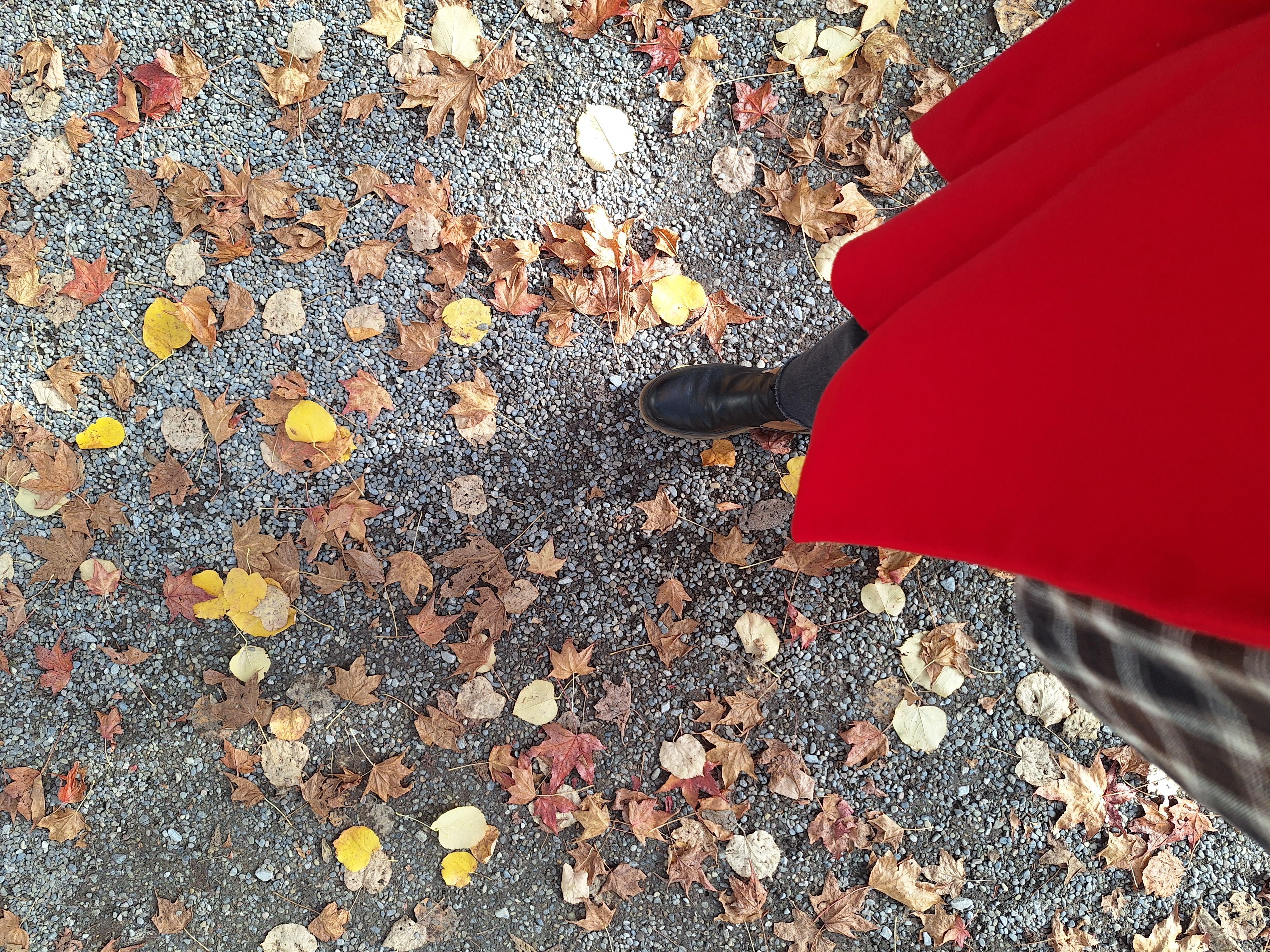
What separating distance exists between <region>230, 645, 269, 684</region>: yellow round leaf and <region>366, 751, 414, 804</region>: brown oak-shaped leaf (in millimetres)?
391

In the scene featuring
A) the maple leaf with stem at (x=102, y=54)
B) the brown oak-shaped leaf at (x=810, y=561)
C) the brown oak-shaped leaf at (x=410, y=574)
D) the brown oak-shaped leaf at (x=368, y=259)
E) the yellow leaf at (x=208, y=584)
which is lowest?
the yellow leaf at (x=208, y=584)

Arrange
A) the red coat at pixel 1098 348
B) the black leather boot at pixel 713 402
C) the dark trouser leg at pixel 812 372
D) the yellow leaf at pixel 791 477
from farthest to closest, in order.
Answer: the yellow leaf at pixel 791 477, the black leather boot at pixel 713 402, the dark trouser leg at pixel 812 372, the red coat at pixel 1098 348

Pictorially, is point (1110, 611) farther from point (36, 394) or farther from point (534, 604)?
point (36, 394)

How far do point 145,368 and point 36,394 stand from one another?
29cm

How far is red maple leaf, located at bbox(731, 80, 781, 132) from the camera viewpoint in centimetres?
205

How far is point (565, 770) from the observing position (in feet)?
6.23

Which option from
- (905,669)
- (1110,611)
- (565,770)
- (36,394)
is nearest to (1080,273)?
(1110,611)

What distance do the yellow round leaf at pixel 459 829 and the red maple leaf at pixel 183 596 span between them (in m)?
0.84

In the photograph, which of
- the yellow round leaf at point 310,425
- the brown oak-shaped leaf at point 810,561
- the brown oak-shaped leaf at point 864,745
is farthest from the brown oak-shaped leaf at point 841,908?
the yellow round leaf at point 310,425

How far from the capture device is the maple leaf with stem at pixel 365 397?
1.94m

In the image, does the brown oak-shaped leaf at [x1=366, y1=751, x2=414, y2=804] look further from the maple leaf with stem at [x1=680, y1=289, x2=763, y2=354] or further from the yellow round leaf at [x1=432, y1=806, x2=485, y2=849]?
the maple leaf with stem at [x1=680, y1=289, x2=763, y2=354]

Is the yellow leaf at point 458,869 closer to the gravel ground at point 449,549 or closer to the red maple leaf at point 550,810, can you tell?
the gravel ground at point 449,549

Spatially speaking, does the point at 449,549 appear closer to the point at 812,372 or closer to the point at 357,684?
the point at 357,684

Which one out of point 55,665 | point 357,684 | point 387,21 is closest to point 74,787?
point 55,665
